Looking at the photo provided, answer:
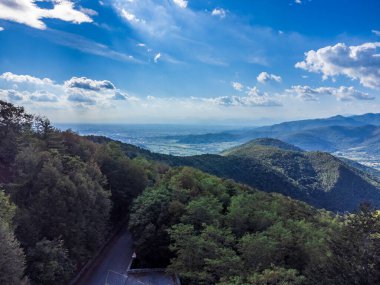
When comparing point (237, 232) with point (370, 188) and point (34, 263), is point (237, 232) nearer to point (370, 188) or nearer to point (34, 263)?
point (34, 263)

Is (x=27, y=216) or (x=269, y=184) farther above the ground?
(x=27, y=216)

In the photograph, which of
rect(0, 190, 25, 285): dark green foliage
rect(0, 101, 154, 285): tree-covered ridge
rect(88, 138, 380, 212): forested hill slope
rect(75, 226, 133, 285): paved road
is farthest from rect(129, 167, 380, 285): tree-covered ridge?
rect(88, 138, 380, 212): forested hill slope

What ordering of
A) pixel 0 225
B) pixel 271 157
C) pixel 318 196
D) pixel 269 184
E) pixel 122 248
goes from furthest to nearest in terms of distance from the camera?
pixel 271 157 < pixel 318 196 < pixel 269 184 < pixel 122 248 < pixel 0 225

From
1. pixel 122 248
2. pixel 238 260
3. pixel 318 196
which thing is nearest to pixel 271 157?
pixel 318 196

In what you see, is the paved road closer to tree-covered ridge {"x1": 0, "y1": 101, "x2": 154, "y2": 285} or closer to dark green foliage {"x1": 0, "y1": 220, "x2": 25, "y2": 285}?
tree-covered ridge {"x1": 0, "y1": 101, "x2": 154, "y2": 285}

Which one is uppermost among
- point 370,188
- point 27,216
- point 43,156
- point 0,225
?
point 43,156

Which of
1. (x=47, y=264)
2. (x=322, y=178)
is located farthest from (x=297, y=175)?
(x=47, y=264)

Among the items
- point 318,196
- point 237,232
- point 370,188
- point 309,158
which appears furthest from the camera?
point 309,158
